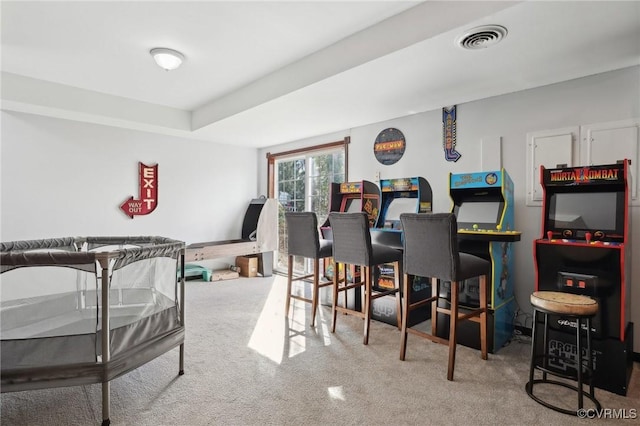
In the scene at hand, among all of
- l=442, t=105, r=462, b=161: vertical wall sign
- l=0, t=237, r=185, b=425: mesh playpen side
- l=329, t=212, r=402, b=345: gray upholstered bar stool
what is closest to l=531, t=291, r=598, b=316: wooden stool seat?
l=329, t=212, r=402, b=345: gray upholstered bar stool

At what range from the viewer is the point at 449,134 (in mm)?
3896

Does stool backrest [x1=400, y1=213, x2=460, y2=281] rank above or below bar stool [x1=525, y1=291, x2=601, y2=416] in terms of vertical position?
above

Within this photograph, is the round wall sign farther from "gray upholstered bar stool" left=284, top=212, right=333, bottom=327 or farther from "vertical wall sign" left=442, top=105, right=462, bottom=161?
"gray upholstered bar stool" left=284, top=212, right=333, bottom=327

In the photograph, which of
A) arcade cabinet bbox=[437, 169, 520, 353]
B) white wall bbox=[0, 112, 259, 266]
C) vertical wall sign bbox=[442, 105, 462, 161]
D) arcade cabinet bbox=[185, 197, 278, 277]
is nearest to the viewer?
arcade cabinet bbox=[437, 169, 520, 353]

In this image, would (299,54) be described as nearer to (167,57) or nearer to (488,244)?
(167,57)

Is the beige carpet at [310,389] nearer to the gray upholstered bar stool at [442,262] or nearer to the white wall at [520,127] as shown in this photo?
the gray upholstered bar stool at [442,262]

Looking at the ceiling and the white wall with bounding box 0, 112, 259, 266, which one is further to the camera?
the white wall with bounding box 0, 112, 259, 266

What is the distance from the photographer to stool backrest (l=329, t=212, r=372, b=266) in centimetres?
296

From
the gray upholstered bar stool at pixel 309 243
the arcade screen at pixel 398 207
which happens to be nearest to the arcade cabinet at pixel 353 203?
the arcade screen at pixel 398 207

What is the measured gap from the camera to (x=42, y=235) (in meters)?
4.38

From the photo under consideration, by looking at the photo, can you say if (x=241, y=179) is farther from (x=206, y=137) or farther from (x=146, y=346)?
(x=146, y=346)

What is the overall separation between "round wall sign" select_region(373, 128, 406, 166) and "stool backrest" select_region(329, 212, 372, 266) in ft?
5.58

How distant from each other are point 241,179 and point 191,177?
98 centimetres

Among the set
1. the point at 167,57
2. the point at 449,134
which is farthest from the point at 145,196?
the point at 449,134
